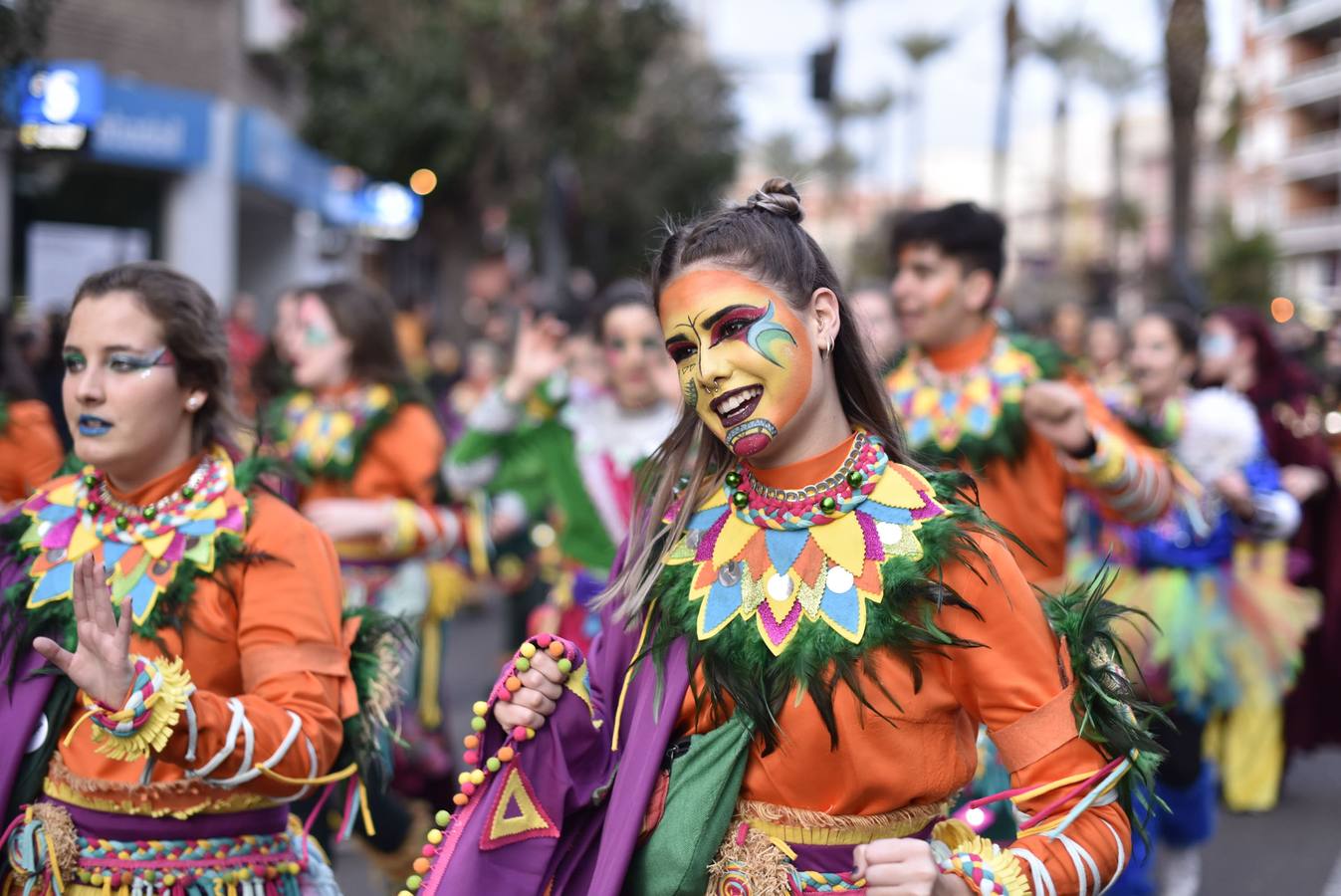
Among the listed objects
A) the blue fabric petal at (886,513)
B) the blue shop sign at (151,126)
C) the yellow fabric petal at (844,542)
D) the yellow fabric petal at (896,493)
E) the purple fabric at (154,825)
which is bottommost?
the purple fabric at (154,825)

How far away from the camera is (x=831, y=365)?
2906 mm

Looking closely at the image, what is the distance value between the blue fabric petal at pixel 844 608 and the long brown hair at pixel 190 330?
5.17 feet

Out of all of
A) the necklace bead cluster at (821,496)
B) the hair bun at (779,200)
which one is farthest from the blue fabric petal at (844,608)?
the hair bun at (779,200)

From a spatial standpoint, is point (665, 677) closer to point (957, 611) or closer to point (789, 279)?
point (957, 611)

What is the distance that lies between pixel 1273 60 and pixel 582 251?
4776 centimetres

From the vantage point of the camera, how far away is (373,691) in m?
3.50

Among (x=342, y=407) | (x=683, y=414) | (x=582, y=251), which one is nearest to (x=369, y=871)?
(x=342, y=407)

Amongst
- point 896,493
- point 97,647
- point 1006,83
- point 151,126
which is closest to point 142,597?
point 97,647

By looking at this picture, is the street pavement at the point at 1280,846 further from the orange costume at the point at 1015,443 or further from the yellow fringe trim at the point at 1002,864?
the yellow fringe trim at the point at 1002,864

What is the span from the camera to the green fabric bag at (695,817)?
105 inches

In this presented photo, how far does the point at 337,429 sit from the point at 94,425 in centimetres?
311

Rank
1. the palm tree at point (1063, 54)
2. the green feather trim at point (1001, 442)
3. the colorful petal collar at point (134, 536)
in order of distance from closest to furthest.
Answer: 1. the colorful petal collar at point (134, 536)
2. the green feather trim at point (1001, 442)
3. the palm tree at point (1063, 54)

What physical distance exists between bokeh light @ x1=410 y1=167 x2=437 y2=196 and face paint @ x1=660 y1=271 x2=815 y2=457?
62.7ft

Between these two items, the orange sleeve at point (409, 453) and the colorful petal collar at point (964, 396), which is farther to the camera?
the orange sleeve at point (409, 453)
